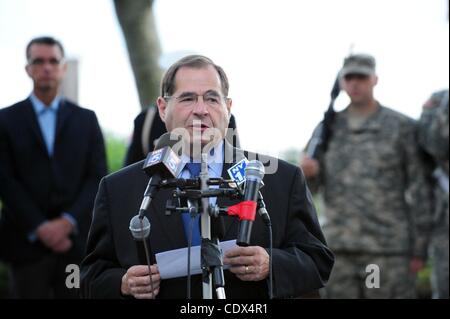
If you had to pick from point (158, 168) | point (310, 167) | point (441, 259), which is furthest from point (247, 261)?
point (441, 259)

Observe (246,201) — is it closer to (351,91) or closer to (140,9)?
(351,91)

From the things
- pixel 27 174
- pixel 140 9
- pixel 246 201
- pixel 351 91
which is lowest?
pixel 246 201

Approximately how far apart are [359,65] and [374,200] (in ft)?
3.67

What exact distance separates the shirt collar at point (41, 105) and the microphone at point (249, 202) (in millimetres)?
4130

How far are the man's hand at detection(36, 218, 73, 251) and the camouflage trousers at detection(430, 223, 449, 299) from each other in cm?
296

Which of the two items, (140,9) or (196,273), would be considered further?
(140,9)

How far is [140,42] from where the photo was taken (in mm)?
12031

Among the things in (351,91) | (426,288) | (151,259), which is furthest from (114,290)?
(426,288)

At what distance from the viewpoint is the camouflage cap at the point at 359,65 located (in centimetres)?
781

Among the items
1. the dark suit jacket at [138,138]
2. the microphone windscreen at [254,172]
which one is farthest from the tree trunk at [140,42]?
the microphone windscreen at [254,172]

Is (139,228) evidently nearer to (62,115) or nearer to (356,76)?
(62,115)

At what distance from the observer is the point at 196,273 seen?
12.9ft

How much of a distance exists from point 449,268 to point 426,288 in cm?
320
